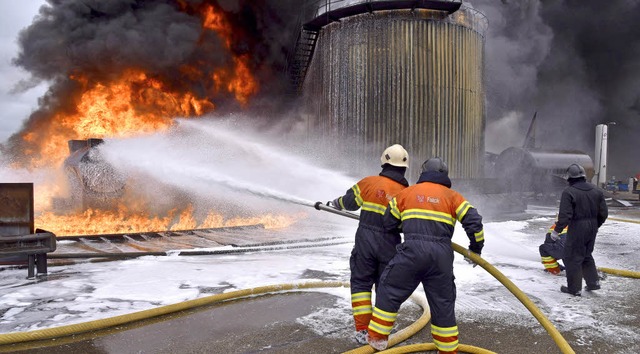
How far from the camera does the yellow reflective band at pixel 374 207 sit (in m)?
4.05

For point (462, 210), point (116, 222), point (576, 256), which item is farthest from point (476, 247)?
point (116, 222)

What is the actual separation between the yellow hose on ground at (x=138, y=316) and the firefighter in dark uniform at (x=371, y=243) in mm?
1665

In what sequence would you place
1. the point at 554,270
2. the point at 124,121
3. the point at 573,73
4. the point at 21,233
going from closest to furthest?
the point at 21,233
the point at 554,270
the point at 124,121
the point at 573,73

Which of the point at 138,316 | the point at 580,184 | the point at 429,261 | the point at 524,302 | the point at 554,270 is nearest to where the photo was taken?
the point at 429,261

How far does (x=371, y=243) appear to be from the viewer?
13.2ft

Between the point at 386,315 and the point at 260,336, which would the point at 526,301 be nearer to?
the point at 386,315

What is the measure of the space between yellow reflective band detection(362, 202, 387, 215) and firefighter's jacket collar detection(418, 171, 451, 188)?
0.44 metres

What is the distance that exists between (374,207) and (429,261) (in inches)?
30.3

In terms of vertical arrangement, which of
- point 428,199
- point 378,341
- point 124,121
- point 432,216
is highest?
point 124,121

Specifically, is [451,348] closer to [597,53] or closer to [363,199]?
[363,199]

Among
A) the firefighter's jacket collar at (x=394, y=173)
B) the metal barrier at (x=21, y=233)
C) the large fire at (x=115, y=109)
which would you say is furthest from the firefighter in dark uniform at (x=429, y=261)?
the large fire at (x=115, y=109)

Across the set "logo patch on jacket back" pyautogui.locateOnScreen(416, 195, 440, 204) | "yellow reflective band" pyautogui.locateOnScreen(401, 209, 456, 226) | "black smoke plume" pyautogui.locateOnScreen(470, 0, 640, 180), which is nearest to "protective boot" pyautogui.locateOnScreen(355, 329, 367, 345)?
"yellow reflective band" pyautogui.locateOnScreen(401, 209, 456, 226)

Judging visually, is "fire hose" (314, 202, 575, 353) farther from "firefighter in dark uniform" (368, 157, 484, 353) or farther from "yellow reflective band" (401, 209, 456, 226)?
"yellow reflective band" (401, 209, 456, 226)

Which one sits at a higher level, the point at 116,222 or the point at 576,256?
the point at 576,256
